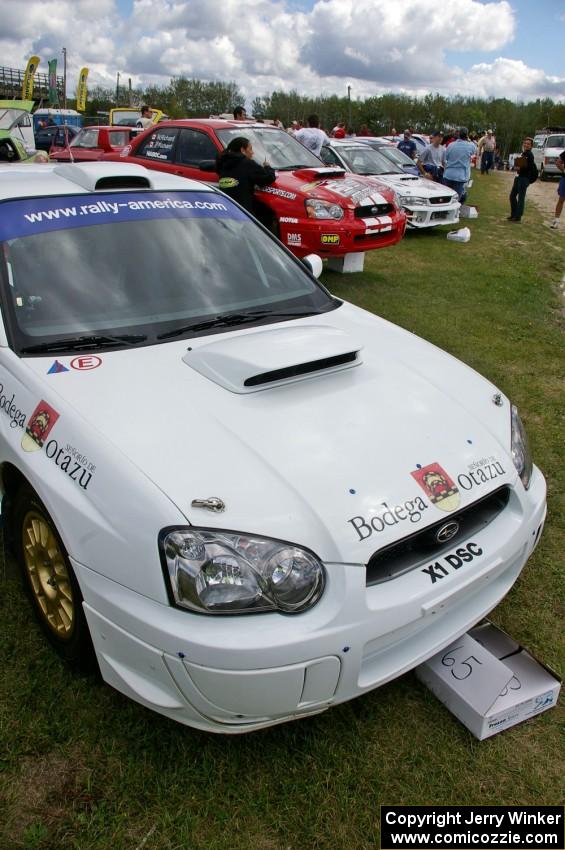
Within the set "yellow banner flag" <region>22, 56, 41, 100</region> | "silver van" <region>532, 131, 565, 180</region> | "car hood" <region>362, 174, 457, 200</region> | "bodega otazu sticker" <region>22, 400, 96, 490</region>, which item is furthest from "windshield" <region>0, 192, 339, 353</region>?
"yellow banner flag" <region>22, 56, 41, 100</region>

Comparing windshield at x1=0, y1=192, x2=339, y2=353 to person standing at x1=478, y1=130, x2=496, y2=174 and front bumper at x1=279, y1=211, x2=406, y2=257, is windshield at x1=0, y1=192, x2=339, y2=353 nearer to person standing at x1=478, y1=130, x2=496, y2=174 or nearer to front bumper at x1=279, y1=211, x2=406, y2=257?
front bumper at x1=279, y1=211, x2=406, y2=257

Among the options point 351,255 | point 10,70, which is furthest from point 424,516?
point 10,70

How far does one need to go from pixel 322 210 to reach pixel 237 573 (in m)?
5.90

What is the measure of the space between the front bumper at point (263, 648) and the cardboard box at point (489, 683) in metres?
0.33

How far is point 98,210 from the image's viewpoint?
2902mm

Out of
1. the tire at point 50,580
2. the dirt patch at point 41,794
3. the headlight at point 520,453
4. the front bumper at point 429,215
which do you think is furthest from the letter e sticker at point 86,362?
the front bumper at point 429,215

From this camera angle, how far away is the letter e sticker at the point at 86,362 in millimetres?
2344

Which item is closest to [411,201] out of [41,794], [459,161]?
[459,161]

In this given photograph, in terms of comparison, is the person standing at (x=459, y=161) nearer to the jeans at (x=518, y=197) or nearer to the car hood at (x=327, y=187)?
the jeans at (x=518, y=197)

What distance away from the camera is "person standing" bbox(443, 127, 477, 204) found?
12297 mm

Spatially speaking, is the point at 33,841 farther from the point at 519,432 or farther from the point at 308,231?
the point at 308,231

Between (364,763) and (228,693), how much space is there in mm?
655

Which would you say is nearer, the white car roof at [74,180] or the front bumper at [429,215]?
the white car roof at [74,180]

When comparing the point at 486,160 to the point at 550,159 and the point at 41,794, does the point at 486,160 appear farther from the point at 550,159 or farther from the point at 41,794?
the point at 41,794
